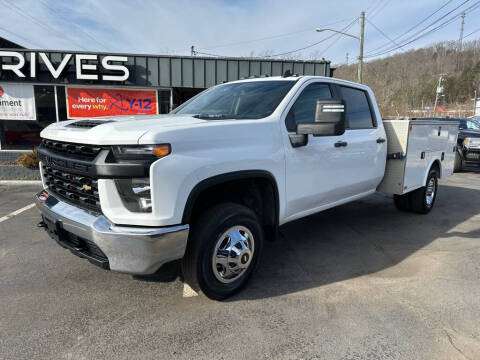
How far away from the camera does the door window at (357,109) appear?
4098 millimetres

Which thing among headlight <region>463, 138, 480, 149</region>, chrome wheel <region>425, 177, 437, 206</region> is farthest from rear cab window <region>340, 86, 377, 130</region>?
headlight <region>463, 138, 480, 149</region>

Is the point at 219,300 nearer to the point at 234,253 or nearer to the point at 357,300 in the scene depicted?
the point at 234,253

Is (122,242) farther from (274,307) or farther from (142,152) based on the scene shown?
(274,307)

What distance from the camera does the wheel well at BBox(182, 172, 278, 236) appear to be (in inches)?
110

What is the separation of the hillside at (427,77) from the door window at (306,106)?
243ft

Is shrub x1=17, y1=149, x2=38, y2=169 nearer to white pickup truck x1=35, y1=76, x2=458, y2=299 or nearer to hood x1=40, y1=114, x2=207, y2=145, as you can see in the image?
white pickup truck x1=35, y1=76, x2=458, y2=299

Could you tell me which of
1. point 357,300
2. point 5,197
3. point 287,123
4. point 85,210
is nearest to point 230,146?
point 287,123

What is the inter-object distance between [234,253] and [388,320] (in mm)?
1352

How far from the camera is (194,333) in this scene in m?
2.52

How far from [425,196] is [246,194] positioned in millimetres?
3856

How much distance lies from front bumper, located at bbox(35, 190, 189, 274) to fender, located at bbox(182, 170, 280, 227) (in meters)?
0.13

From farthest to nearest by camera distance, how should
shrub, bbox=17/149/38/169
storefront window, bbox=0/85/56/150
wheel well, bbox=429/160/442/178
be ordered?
storefront window, bbox=0/85/56/150 → shrub, bbox=17/149/38/169 → wheel well, bbox=429/160/442/178

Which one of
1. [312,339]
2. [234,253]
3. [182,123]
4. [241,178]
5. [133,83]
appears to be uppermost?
[133,83]

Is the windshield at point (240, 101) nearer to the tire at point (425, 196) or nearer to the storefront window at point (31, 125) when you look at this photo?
the tire at point (425, 196)
